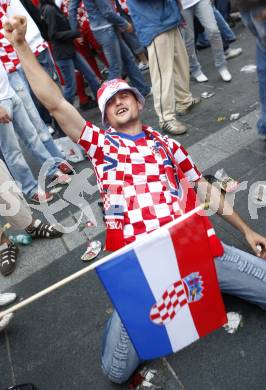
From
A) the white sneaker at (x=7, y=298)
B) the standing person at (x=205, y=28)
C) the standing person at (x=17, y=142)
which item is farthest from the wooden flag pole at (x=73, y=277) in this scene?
the standing person at (x=205, y=28)

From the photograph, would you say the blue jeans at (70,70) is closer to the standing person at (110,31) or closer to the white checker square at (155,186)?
the standing person at (110,31)

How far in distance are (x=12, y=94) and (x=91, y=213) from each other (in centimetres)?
129

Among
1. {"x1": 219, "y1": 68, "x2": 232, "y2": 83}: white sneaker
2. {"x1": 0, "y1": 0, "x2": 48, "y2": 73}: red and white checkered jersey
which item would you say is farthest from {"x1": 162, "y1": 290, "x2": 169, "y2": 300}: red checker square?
{"x1": 219, "y1": 68, "x2": 232, "y2": 83}: white sneaker

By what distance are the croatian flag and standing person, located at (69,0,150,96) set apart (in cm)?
400

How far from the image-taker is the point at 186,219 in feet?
5.22

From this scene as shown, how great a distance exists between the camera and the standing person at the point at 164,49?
3.99 metres

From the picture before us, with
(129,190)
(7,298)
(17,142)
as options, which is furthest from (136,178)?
(17,142)

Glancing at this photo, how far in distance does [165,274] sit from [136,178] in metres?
0.63

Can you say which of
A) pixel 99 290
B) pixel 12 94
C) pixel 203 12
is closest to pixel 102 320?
pixel 99 290

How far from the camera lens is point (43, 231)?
3.33m

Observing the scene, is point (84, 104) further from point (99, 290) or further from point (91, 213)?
point (99, 290)

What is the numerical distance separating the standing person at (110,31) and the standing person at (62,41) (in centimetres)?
30

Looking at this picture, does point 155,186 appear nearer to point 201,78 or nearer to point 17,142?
point 17,142

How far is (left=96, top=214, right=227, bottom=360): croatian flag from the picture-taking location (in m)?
1.53
